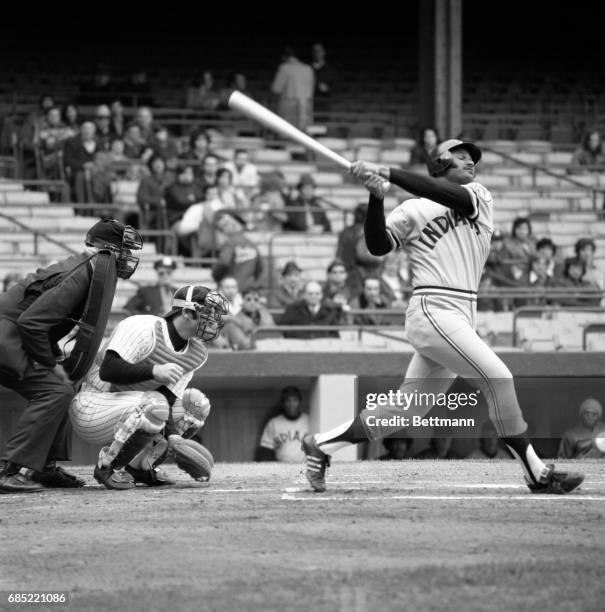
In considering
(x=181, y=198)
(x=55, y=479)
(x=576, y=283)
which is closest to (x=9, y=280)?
(x=181, y=198)

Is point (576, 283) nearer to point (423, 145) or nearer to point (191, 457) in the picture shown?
point (423, 145)

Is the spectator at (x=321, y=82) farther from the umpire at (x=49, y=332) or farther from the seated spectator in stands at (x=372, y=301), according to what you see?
the umpire at (x=49, y=332)

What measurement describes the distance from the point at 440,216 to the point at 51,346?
2.19 metres

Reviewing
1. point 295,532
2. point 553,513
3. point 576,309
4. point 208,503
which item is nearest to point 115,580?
point 295,532

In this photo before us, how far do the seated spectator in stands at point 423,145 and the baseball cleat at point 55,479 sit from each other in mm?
10258

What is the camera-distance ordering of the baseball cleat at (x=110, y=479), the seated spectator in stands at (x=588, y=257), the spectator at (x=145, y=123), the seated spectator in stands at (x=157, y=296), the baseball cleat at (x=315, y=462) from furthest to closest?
the spectator at (x=145, y=123), the seated spectator in stands at (x=588, y=257), the seated spectator in stands at (x=157, y=296), the baseball cleat at (x=110, y=479), the baseball cleat at (x=315, y=462)

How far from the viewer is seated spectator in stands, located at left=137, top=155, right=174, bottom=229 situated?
14.9 m

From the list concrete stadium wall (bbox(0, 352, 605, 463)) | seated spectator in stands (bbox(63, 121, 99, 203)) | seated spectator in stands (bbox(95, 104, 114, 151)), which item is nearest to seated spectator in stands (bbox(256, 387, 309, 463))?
concrete stadium wall (bbox(0, 352, 605, 463))

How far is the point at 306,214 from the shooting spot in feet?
51.2

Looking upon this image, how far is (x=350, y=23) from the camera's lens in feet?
78.2

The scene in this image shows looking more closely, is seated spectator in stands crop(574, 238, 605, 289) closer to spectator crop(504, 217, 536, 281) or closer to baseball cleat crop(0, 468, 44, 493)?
spectator crop(504, 217, 536, 281)

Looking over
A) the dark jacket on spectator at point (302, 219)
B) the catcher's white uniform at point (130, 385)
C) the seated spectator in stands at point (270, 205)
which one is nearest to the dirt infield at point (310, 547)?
the catcher's white uniform at point (130, 385)

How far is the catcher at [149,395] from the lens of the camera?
7051mm

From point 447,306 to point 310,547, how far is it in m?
1.74
